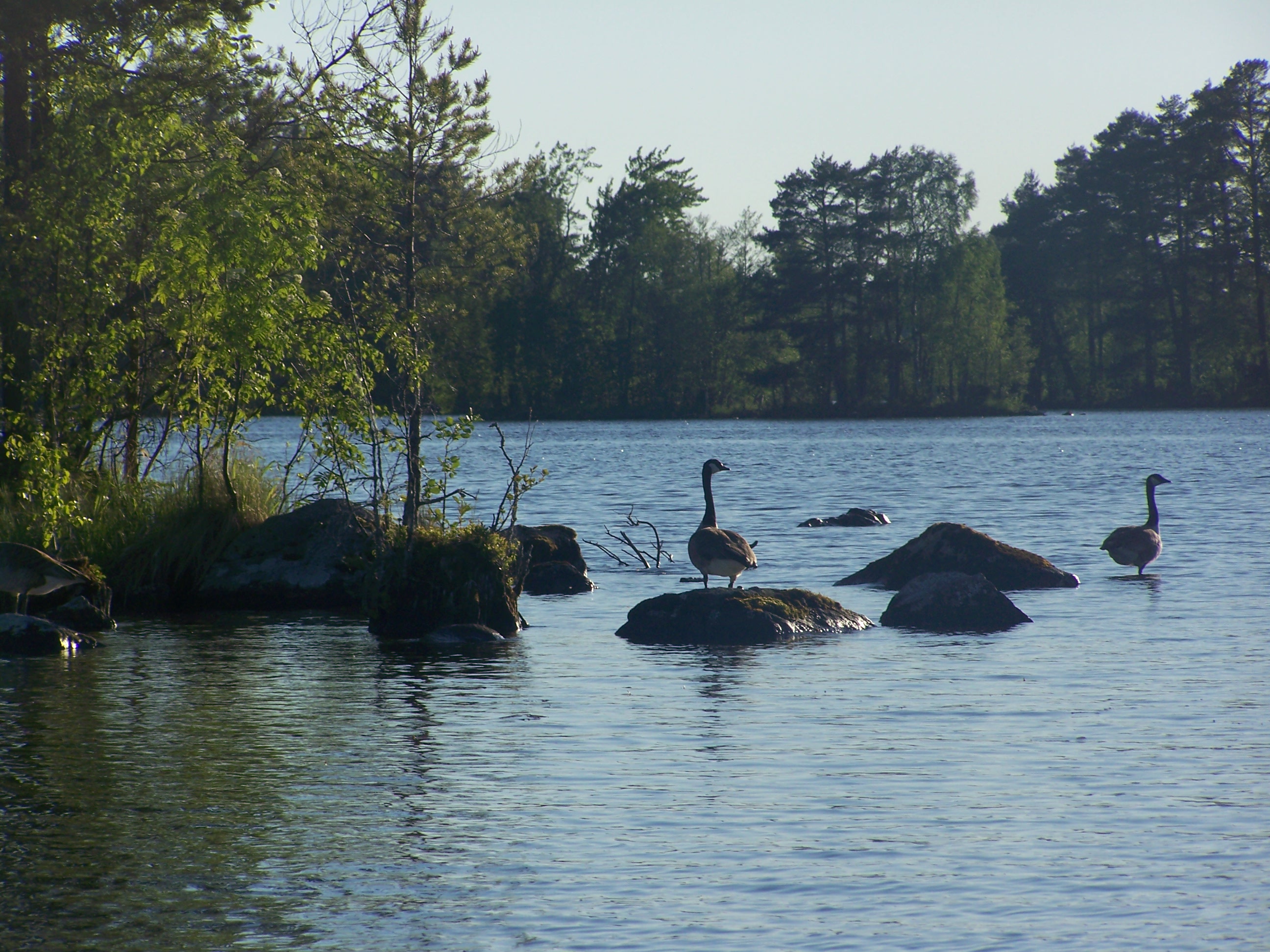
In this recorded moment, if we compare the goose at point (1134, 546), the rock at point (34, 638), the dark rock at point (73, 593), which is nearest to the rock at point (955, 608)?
the goose at point (1134, 546)

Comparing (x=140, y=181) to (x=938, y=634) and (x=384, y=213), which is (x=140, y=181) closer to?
(x=384, y=213)

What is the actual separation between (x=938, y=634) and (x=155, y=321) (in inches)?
457

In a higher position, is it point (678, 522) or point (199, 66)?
point (199, 66)

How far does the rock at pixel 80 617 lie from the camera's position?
1694 cm

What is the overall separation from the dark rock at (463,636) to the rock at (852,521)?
16575 millimetres

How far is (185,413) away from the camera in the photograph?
66.6 feet

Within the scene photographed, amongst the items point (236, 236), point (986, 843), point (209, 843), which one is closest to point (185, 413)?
point (236, 236)

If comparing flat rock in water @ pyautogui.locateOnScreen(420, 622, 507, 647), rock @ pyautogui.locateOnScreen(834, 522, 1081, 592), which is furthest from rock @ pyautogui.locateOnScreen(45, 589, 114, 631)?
rock @ pyautogui.locateOnScreen(834, 522, 1081, 592)

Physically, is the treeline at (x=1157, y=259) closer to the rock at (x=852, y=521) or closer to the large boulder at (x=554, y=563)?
the rock at (x=852, y=521)

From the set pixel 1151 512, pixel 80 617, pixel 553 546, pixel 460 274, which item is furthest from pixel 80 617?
pixel 460 274

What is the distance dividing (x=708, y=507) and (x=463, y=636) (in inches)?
191

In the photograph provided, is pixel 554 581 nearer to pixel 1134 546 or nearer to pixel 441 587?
pixel 441 587

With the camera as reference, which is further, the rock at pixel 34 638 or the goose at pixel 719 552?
the goose at pixel 719 552

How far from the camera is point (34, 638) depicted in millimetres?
15297
